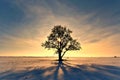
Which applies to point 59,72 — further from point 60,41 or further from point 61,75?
point 60,41

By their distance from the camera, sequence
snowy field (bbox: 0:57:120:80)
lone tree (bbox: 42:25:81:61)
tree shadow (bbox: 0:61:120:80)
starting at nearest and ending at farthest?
tree shadow (bbox: 0:61:120:80)
snowy field (bbox: 0:57:120:80)
lone tree (bbox: 42:25:81:61)

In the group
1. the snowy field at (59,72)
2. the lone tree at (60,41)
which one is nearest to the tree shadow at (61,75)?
the snowy field at (59,72)

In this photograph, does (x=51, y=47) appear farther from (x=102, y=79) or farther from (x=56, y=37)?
(x=102, y=79)

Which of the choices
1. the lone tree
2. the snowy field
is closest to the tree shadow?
the snowy field

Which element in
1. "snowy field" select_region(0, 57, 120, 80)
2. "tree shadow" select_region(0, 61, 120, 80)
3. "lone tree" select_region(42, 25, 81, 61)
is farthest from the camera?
"lone tree" select_region(42, 25, 81, 61)

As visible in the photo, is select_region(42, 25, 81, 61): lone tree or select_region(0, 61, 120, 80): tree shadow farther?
select_region(42, 25, 81, 61): lone tree

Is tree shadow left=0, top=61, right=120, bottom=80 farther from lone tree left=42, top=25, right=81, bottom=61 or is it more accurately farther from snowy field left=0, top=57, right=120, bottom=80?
lone tree left=42, top=25, right=81, bottom=61

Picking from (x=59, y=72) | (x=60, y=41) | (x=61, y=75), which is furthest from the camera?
(x=60, y=41)

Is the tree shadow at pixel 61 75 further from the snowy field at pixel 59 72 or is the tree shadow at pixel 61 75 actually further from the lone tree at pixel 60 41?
the lone tree at pixel 60 41

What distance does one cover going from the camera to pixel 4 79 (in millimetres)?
15578

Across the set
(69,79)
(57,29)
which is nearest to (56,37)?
(57,29)

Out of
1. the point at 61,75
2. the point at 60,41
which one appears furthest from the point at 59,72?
the point at 60,41

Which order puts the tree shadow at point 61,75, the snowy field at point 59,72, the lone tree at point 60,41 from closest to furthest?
the tree shadow at point 61,75 → the snowy field at point 59,72 → the lone tree at point 60,41

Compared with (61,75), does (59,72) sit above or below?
above
